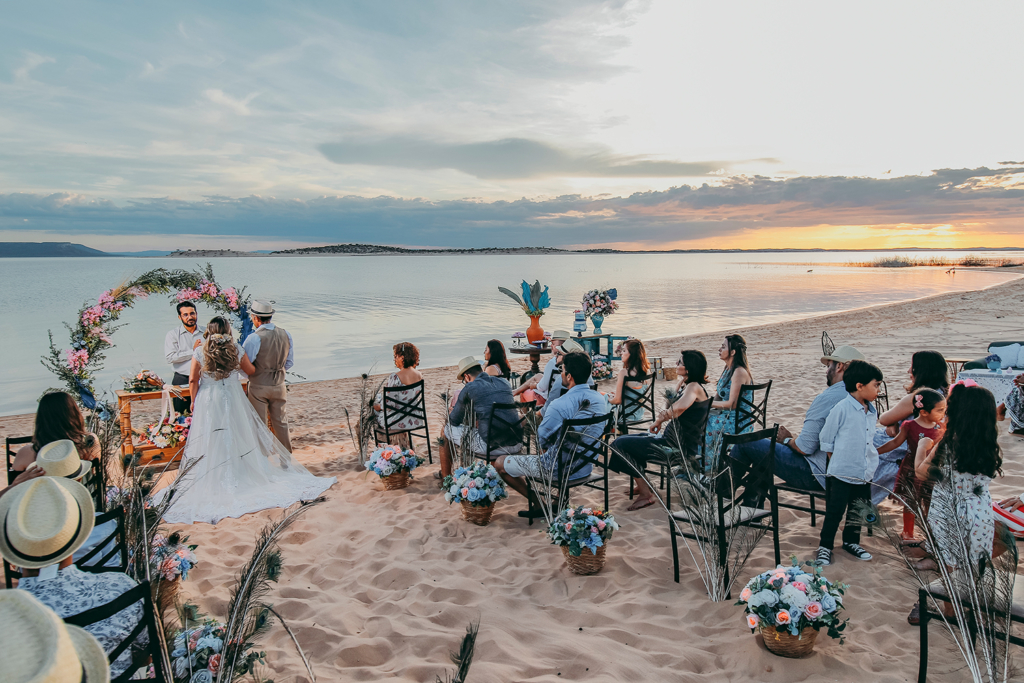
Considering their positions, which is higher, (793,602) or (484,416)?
(484,416)

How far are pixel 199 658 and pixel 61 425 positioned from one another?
76.9 inches

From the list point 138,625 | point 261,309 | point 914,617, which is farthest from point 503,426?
point 138,625

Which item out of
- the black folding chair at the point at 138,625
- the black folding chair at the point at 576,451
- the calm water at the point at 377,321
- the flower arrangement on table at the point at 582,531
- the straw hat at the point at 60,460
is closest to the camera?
the black folding chair at the point at 138,625

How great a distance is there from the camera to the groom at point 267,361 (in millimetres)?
6391

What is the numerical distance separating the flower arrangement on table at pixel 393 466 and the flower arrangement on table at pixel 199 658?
309cm

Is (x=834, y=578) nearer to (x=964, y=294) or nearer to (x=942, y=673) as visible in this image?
(x=942, y=673)

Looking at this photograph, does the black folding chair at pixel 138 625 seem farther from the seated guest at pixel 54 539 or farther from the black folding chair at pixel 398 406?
the black folding chair at pixel 398 406

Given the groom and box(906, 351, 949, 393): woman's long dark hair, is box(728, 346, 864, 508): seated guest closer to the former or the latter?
box(906, 351, 949, 393): woman's long dark hair

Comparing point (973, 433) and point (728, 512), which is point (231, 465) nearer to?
point (728, 512)

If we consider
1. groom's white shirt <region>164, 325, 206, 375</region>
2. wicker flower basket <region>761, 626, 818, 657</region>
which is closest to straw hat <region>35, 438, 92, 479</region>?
wicker flower basket <region>761, 626, 818, 657</region>

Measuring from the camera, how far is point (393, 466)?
17.9 ft

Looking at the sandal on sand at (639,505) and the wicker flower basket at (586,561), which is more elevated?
the wicker flower basket at (586,561)

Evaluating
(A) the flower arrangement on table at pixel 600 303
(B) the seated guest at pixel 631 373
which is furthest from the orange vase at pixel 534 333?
(B) the seated guest at pixel 631 373

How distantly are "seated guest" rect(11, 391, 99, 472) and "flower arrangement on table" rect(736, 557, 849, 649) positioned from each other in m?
3.74
